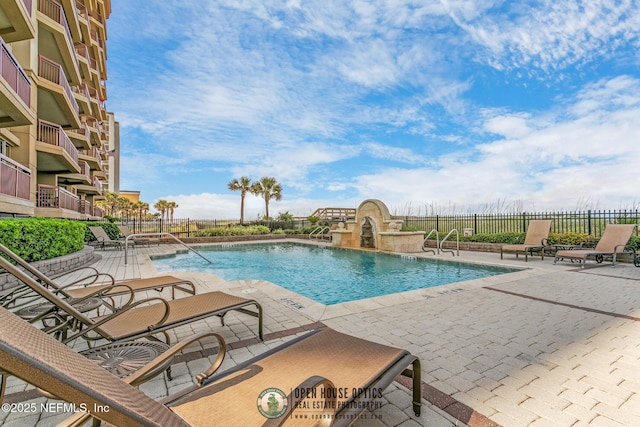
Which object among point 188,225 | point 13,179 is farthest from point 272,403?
point 188,225

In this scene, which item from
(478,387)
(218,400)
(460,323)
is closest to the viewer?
(218,400)

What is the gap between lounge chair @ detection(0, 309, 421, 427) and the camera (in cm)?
78

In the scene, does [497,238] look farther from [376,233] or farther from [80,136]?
[80,136]

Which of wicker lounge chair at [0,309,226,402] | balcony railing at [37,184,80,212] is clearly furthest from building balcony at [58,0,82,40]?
wicker lounge chair at [0,309,226,402]

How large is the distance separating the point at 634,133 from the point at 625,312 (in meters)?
10.1

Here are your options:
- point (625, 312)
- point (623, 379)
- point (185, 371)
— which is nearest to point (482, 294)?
point (625, 312)

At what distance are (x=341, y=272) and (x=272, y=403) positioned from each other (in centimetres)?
808

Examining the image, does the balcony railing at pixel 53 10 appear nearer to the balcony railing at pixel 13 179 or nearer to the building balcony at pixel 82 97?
the balcony railing at pixel 13 179

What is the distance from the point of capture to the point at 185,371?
2646 millimetres

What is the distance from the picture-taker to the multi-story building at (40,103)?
965cm

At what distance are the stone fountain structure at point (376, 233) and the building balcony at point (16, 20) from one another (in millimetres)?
14672

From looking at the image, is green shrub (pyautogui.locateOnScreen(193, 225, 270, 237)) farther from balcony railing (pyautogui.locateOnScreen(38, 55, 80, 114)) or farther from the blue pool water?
balcony railing (pyautogui.locateOnScreen(38, 55, 80, 114))

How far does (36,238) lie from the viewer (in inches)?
278

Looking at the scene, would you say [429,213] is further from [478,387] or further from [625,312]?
[478,387]
